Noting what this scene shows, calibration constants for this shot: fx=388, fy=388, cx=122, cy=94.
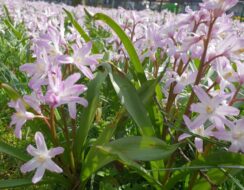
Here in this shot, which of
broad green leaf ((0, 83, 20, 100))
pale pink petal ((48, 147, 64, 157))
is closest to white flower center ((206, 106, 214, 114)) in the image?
pale pink petal ((48, 147, 64, 157))

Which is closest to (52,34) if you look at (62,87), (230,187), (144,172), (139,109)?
(62,87)

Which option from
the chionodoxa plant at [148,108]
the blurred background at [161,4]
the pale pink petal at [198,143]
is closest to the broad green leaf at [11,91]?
the chionodoxa plant at [148,108]

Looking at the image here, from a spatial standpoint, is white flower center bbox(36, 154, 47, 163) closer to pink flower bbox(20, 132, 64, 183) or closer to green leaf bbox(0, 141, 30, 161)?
pink flower bbox(20, 132, 64, 183)

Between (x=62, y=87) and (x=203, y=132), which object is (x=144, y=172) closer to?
(x=203, y=132)

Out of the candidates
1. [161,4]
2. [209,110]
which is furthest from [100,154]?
[161,4]

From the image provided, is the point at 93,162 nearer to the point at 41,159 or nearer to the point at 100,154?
the point at 100,154

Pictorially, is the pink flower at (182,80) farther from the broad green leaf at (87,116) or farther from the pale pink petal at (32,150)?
the pale pink petal at (32,150)
